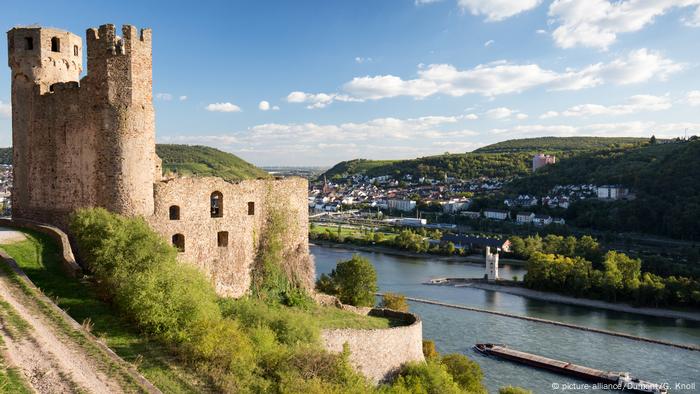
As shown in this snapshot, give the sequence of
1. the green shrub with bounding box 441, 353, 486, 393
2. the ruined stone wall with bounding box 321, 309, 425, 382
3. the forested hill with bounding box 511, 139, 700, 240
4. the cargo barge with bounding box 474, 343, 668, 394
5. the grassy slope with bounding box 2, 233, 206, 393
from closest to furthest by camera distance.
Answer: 1. the grassy slope with bounding box 2, 233, 206, 393
2. the ruined stone wall with bounding box 321, 309, 425, 382
3. the green shrub with bounding box 441, 353, 486, 393
4. the cargo barge with bounding box 474, 343, 668, 394
5. the forested hill with bounding box 511, 139, 700, 240

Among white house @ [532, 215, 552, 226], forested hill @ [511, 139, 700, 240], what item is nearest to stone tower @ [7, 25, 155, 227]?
forested hill @ [511, 139, 700, 240]

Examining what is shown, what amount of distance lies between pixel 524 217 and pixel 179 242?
258 feet

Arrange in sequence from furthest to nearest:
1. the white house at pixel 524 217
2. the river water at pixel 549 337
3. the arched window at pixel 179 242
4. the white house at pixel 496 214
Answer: the white house at pixel 496 214
the white house at pixel 524 217
the river water at pixel 549 337
the arched window at pixel 179 242

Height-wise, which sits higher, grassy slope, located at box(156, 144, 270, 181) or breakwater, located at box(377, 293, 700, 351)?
grassy slope, located at box(156, 144, 270, 181)

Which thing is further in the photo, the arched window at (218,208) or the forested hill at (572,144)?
the forested hill at (572,144)

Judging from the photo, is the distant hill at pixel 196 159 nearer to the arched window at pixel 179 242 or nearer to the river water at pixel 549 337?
the river water at pixel 549 337

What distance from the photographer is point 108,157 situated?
14867 millimetres

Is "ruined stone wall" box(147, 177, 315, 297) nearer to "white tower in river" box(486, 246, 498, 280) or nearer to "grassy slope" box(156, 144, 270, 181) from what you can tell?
"white tower in river" box(486, 246, 498, 280)

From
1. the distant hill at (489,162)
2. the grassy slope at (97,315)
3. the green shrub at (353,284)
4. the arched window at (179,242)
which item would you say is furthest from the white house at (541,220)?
the grassy slope at (97,315)

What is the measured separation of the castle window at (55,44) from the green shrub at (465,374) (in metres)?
17.5

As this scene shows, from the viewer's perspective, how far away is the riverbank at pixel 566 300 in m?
42.9

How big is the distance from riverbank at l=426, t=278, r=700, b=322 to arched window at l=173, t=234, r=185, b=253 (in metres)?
39.1

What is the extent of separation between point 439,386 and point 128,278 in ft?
33.3

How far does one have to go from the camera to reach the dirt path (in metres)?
7.84
